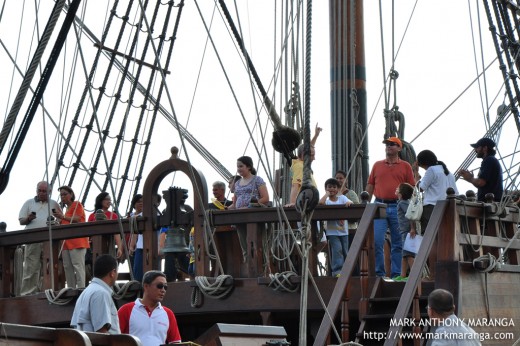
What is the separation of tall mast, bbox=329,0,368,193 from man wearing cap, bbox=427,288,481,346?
636 centimetres

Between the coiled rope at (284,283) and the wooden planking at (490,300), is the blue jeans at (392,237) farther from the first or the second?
the wooden planking at (490,300)

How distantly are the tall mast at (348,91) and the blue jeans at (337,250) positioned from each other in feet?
9.48

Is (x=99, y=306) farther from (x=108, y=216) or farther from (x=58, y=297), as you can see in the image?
(x=108, y=216)

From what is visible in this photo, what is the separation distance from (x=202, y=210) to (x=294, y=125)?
118 inches

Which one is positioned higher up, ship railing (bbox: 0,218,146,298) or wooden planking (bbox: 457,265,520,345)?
ship railing (bbox: 0,218,146,298)

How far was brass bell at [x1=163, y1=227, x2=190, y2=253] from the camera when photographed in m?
11.9

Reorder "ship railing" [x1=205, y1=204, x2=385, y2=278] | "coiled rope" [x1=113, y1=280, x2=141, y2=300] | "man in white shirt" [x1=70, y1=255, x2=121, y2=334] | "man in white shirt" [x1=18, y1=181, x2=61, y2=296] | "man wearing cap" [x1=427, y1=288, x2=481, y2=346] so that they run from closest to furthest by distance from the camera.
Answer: "man in white shirt" [x1=70, y1=255, x2=121, y2=334] → "man wearing cap" [x1=427, y1=288, x2=481, y2=346] → "ship railing" [x1=205, y1=204, x2=385, y2=278] → "coiled rope" [x1=113, y1=280, x2=141, y2=300] → "man in white shirt" [x1=18, y1=181, x2=61, y2=296]

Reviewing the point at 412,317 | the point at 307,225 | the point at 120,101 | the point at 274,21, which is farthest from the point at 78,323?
the point at 120,101

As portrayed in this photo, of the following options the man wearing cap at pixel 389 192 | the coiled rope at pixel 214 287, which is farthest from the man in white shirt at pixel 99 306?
the man wearing cap at pixel 389 192

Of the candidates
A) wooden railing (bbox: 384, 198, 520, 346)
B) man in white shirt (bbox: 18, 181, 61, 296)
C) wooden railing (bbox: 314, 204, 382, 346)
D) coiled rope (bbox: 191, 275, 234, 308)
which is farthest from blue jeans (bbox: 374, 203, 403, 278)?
man in white shirt (bbox: 18, 181, 61, 296)

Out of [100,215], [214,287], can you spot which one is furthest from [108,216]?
[214,287]

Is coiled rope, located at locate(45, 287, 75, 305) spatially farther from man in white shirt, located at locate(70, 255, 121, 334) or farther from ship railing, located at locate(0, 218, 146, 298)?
man in white shirt, located at locate(70, 255, 121, 334)

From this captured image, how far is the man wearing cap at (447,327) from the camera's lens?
322 inches

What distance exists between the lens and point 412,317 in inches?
420
